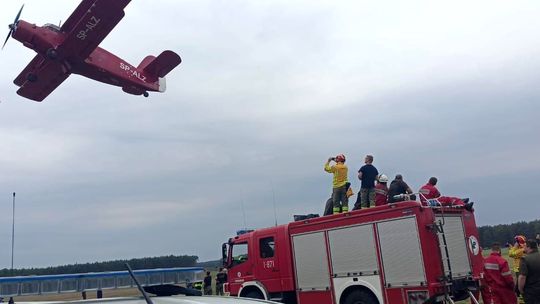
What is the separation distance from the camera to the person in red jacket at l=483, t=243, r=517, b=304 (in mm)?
10156

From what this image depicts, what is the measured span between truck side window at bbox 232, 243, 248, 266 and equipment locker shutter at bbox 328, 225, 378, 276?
302cm

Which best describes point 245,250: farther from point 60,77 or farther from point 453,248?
point 60,77

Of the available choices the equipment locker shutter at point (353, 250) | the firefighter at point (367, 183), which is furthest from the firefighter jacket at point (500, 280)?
the firefighter at point (367, 183)

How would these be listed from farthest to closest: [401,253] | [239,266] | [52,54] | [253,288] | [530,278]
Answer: [239,266], [253,288], [52,54], [401,253], [530,278]

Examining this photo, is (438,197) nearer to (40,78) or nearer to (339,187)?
(339,187)

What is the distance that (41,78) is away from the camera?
14820mm

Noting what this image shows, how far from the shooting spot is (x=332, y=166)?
1313 cm

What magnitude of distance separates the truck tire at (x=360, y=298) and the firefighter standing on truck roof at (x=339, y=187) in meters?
2.26


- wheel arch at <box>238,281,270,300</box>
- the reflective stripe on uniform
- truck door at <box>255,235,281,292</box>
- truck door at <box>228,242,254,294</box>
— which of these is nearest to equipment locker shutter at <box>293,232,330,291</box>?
truck door at <box>255,235,281,292</box>

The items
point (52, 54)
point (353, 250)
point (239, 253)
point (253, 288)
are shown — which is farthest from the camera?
point (239, 253)

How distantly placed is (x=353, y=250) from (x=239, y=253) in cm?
389

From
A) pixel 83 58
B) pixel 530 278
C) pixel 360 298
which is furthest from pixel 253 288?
pixel 83 58

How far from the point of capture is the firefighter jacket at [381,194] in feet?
41.4

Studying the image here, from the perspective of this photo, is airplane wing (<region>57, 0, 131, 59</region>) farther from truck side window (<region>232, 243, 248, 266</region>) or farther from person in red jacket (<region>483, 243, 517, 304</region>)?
person in red jacket (<region>483, 243, 517, 304</region>)
